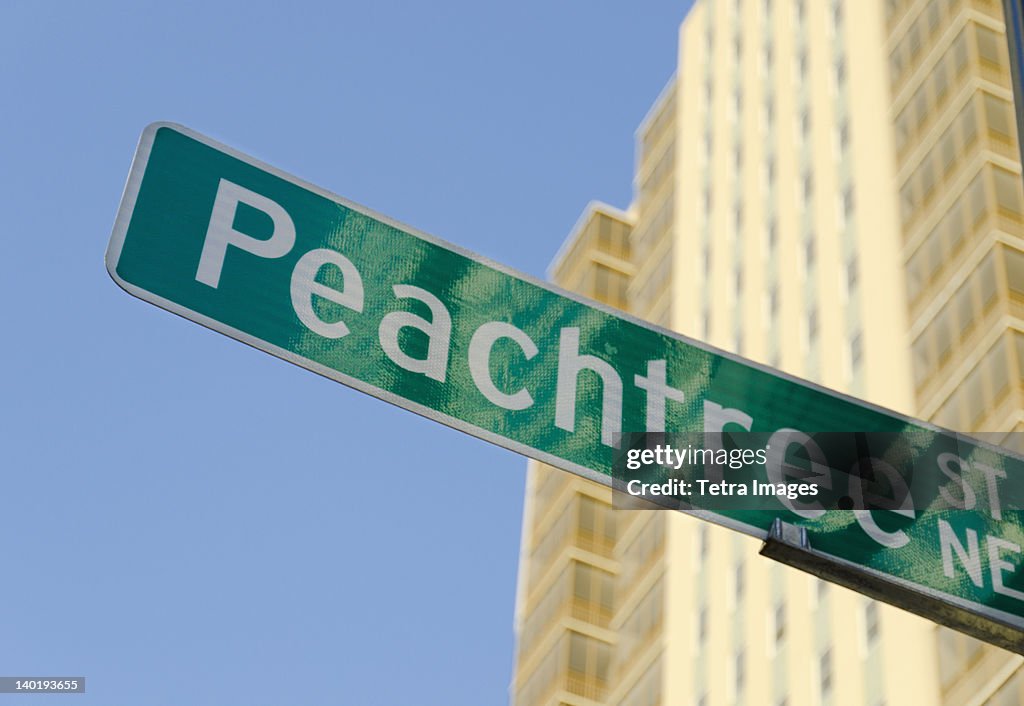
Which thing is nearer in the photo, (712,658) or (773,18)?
(712,658)

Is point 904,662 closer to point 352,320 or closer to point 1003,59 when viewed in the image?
point 1003,59

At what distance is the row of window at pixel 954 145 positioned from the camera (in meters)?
30.7

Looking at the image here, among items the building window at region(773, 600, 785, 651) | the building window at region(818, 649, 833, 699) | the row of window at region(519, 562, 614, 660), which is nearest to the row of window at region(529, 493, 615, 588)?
the row of window at region(519, 562, 614, 660)

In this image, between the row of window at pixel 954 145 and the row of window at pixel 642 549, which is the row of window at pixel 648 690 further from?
the row of window at pixel 954 145

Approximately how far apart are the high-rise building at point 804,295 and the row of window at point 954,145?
5 cm

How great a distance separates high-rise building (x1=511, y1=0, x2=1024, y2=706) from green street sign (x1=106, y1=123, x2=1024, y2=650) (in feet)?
68.7

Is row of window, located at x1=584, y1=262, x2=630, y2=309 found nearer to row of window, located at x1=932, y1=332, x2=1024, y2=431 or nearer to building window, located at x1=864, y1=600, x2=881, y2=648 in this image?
row of window, located at x1=932, y1=332, x2=1024, y2=431

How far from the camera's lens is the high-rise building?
27781 millimetres

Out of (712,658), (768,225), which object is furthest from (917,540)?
(768,225)

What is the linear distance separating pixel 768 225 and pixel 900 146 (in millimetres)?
4529

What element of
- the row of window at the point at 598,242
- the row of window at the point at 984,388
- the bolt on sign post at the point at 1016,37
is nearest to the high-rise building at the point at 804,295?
the row of window at the point at 984,388

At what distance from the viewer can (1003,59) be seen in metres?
31.4

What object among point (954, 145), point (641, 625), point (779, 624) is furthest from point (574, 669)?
point (954, 145)

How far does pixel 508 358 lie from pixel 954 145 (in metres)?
29.3
